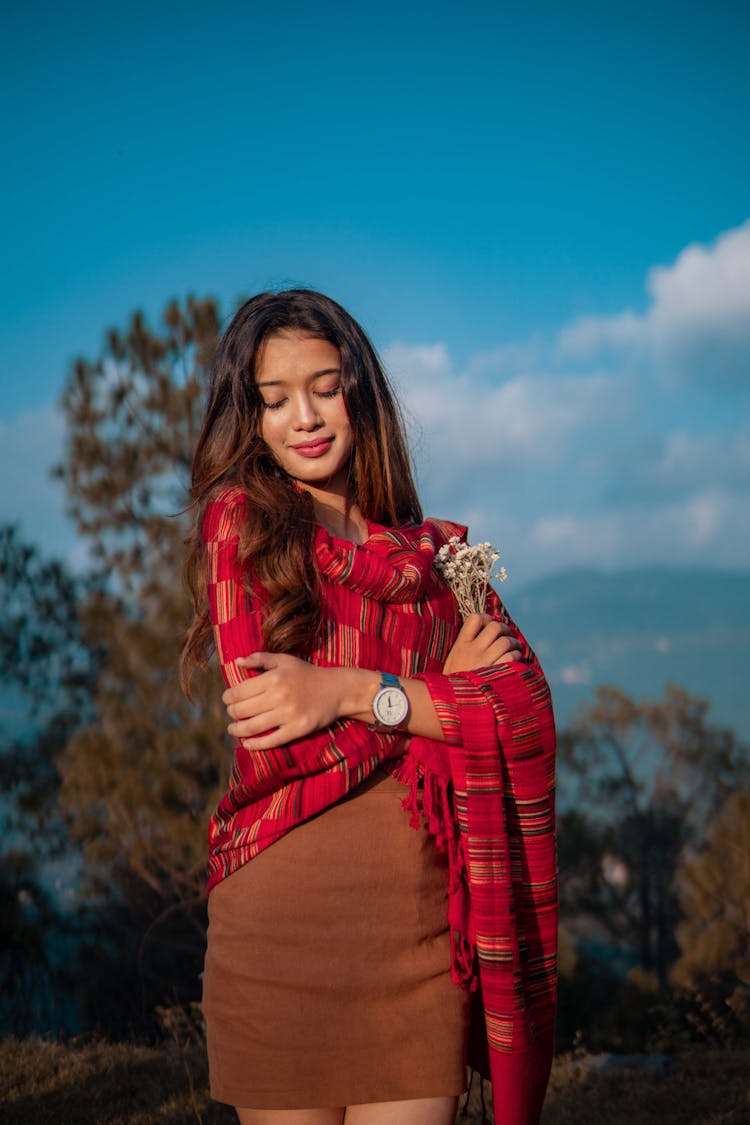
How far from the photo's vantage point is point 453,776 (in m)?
1.72

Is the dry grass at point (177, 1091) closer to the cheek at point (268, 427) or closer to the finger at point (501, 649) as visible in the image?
the finger at point (501, 649)

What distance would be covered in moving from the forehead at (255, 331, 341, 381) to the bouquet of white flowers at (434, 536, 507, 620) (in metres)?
0.43

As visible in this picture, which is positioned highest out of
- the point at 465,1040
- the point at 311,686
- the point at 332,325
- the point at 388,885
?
the point at 332,325

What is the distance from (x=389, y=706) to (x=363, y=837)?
231mm

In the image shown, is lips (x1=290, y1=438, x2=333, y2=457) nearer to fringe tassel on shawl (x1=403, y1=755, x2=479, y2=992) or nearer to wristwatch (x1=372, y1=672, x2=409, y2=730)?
wristwatch (x1=372, y1=672, x2=409, y2=730)

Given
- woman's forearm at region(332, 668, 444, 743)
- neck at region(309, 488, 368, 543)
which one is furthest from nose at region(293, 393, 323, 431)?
woman's forearm at region(332, 668, 444, 743)

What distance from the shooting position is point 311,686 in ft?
5.28

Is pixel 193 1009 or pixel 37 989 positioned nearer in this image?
pixel 193 1009

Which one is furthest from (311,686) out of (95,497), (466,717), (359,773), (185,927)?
(95,497)

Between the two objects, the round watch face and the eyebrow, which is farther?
the eyebrow

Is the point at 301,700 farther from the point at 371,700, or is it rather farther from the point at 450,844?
the point at 450,844

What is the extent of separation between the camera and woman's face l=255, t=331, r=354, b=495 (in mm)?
1912

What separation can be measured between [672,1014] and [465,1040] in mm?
5617

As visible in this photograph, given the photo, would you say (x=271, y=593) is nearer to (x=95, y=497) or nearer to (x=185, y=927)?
(x=185, y=927)
